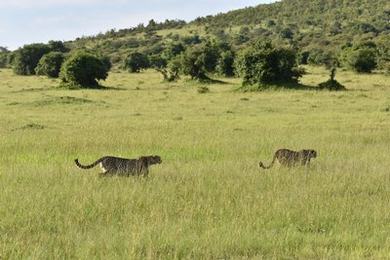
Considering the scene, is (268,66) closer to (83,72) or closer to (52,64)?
(83,72)

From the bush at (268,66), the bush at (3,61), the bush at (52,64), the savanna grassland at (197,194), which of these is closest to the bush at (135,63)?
the bush at (52,64)

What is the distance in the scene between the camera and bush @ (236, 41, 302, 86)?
151ft

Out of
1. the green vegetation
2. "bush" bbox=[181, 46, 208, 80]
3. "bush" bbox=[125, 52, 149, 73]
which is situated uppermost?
the green vegetation

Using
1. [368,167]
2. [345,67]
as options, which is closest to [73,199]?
[368,167]

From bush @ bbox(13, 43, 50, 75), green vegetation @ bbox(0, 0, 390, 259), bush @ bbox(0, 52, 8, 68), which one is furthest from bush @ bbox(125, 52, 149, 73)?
green vegetation @ bbox(0, 0, 390, 259)

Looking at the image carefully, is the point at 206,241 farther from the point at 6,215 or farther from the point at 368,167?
the point at 368,167

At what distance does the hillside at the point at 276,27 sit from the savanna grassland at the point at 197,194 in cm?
7846

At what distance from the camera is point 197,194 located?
927cm

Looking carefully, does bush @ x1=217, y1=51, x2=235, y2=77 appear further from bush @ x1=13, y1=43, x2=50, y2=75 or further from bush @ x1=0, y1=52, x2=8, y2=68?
bush @ x1=0, y1=52, x2=8, y2=68

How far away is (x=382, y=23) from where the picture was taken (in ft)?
390

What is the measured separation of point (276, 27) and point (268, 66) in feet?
296

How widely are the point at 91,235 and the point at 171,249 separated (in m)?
1.07

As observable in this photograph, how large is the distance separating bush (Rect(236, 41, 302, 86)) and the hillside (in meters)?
48.4

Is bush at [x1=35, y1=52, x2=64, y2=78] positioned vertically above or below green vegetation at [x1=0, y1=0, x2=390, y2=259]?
below
